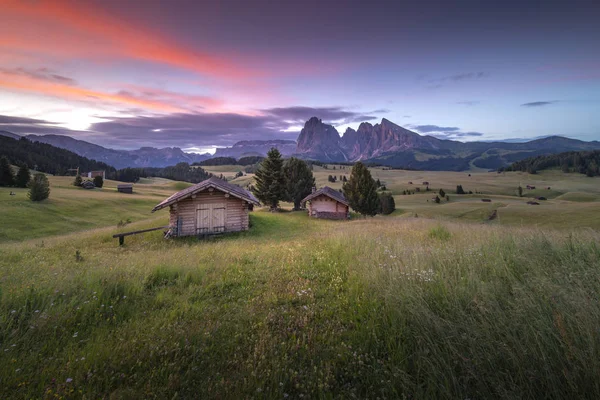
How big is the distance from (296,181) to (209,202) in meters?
26.9

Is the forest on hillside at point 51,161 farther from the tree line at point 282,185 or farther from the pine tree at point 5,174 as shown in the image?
the tree line at point 282,185

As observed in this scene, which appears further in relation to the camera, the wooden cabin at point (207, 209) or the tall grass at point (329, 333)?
the wooden cabin at point (207, 209)

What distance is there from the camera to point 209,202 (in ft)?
72.1

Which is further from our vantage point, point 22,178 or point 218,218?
point 22,178

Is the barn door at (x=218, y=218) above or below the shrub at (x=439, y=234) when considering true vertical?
below

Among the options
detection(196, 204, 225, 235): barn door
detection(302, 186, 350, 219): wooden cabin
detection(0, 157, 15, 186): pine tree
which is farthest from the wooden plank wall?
detection(0, 157, 15, 186): pine tree

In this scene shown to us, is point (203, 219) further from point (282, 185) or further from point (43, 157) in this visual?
point (43, 157)

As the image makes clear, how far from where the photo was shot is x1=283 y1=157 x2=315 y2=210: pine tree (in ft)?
155

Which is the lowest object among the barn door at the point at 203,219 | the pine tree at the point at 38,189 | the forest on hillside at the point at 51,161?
the barn door at the point at 203,219

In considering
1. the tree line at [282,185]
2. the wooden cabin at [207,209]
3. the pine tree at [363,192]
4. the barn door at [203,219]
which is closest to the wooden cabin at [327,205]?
the pine tree at [363,192]

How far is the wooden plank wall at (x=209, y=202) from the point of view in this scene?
21.1 m

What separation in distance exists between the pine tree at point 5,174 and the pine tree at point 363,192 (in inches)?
2597

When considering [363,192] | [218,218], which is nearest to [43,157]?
[218,218]

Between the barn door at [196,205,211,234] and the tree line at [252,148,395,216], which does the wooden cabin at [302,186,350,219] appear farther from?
the barn door at [196,205,211,234]
